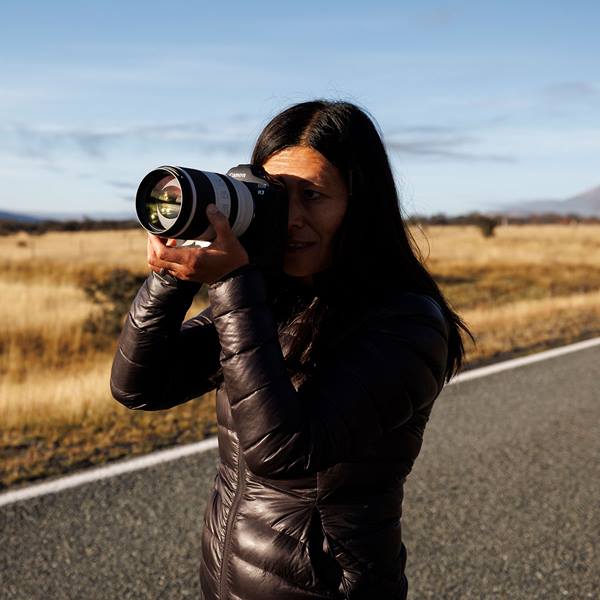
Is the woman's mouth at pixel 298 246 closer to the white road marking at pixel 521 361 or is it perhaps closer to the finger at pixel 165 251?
the finger at pixel 165 251

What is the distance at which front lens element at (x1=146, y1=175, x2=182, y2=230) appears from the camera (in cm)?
151

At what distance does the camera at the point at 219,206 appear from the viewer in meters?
1.49

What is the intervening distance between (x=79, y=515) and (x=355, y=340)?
248 cm

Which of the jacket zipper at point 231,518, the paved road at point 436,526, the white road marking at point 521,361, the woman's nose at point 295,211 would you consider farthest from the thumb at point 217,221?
the white road marking at point 521,361

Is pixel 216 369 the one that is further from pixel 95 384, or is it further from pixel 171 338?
pixel 95 384

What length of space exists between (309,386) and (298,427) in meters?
0.11

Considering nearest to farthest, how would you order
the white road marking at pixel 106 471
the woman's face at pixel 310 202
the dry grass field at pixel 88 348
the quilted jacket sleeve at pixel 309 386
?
the quilted jacket sleeve at pixel 309 386, the woman's face at pixel 310 202, the white road marking at pixel 106 471, the dry grass field at pixel 88 348

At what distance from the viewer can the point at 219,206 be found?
1.52m

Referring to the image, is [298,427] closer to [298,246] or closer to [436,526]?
[298,246]

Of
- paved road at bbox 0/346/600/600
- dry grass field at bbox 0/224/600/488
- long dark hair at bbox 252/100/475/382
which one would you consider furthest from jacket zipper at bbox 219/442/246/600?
paved road at bbox 0/346/600/600

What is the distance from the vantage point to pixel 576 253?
2986 centimetres

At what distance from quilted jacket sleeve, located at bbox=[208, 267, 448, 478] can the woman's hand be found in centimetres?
3

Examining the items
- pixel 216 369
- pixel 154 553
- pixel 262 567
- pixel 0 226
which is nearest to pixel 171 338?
pixel 216 369

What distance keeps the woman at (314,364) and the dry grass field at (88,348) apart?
0.54 metres
